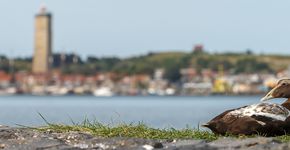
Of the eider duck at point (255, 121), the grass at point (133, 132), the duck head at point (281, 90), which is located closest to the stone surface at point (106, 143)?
the grass at point (133, 132)

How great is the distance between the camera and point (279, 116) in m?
12.9

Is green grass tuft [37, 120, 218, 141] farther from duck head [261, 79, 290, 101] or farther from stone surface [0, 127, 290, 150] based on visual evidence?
duck head [261, 79, 290, 101]

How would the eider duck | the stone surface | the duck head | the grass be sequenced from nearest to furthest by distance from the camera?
1. the stone surface
2. the grass
3. the eider duck
4. the duck head

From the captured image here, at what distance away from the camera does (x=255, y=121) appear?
505 inches

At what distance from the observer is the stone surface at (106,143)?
11125mm

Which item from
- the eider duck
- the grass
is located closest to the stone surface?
the grass

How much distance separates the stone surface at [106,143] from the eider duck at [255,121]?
0.96 metres

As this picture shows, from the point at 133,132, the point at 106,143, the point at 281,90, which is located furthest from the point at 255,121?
the point at 106,143

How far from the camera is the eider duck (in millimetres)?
12844

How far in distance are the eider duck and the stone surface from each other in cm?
96

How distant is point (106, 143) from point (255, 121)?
256cm

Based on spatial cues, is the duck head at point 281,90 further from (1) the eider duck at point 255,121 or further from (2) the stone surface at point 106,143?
(2) the stone surface at point 106,143

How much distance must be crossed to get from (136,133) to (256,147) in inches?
101

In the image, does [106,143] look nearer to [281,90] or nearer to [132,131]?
[132,131]
